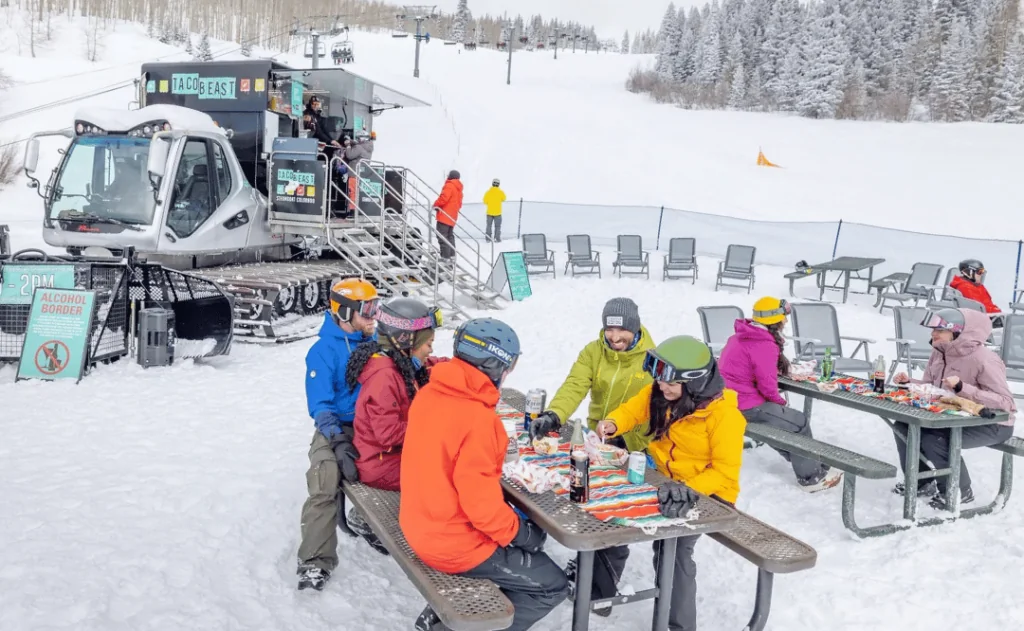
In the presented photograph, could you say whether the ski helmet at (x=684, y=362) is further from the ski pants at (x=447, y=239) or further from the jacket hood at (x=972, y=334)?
the ski pants at (x=447, y=239)

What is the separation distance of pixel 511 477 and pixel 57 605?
6.91 ft

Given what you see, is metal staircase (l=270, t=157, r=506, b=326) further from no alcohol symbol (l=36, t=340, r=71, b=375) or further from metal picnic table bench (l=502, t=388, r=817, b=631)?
metal picnic table bench (l=502, t=388, r=817, b=631)

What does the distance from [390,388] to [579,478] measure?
1.09 metres

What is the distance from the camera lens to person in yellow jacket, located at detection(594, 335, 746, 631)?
3299mm

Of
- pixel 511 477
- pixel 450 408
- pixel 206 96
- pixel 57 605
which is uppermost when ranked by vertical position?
pixel 206 96

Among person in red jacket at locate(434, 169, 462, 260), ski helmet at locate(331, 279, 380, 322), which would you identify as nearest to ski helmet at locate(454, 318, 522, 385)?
ski helmet at locate(331, 279, 380, 322)

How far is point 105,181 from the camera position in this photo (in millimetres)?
8984

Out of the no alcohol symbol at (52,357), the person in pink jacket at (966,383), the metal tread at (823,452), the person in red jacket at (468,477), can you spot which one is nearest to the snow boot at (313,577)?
the person in red jacket at (468,477)

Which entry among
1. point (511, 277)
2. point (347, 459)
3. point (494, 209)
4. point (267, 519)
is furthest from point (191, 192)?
point (494, 209)

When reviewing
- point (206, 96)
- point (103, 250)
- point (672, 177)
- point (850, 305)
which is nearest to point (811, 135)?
point (672, 177)

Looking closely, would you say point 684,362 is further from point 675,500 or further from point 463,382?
point 463,382

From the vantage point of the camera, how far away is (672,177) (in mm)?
27344

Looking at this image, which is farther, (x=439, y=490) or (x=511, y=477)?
(x=511, y=477)

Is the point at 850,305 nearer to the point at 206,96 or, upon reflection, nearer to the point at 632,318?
the point at 632,318
